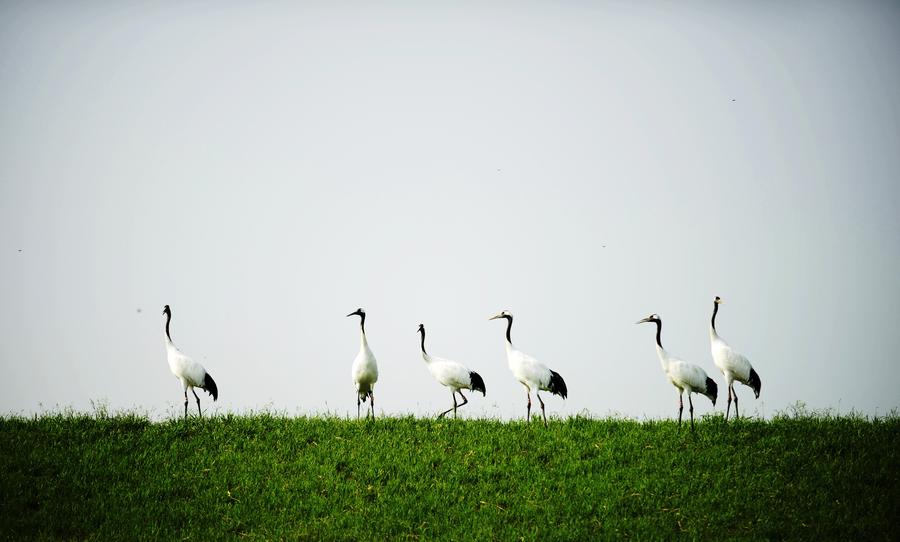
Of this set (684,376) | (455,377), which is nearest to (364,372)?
(455,377)

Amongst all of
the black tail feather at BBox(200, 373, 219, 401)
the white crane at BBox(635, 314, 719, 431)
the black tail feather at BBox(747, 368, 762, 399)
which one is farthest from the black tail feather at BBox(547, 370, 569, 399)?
the black tail feather at BBox(200, 373, 219, 401)

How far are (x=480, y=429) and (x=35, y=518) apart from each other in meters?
7.81

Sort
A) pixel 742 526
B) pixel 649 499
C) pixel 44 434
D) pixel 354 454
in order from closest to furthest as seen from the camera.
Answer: pixel 742 526
pixel 649 499
pixel 354 454
pixel 44 434

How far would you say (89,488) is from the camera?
1255 centimetres

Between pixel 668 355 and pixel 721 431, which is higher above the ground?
pixel 668 355

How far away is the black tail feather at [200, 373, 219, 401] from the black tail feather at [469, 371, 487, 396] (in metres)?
5.79

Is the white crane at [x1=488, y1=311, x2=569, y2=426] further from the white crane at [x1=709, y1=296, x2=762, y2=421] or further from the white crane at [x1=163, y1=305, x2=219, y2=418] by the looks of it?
the white crane at [x1=163, y1=305, x2=219, y2=418]

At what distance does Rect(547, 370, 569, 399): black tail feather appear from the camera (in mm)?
17078

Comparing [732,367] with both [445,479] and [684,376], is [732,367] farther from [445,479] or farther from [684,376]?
[445,479]

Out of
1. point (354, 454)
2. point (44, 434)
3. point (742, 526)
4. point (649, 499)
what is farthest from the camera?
point (44, 434)

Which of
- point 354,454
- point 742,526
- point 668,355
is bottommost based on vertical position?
point 742,526

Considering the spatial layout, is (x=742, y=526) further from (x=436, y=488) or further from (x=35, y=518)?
(x=35, y=518)

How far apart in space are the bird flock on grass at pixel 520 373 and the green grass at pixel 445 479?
2.94 feet

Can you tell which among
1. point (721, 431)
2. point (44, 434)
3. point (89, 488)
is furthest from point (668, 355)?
point (44, 434)
